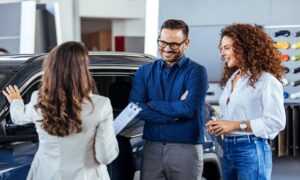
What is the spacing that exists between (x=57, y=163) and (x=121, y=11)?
35.4ft

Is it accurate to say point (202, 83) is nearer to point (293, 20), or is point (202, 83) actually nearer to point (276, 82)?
point (276, 82)

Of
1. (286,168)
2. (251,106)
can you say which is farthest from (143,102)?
(286,168)

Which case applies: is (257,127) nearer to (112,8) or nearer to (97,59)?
(97,59)

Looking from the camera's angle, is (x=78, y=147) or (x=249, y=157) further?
(x=249, y=157)

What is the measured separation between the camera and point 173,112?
126 inches

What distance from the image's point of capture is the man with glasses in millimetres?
3213

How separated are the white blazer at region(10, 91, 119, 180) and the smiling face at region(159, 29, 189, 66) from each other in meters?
0.64

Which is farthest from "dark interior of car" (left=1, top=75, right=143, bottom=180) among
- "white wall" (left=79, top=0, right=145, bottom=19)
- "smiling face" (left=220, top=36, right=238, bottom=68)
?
"white wall" (left=79, top=0, right=145, bottom=19)

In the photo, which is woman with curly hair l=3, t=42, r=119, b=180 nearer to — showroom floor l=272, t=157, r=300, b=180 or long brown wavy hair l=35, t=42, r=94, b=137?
long brown wavy hair l=35, t=42, r=94, b=137

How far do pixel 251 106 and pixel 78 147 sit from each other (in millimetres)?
990

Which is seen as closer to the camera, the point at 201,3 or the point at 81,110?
the point at 81,110

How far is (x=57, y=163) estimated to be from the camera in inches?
107

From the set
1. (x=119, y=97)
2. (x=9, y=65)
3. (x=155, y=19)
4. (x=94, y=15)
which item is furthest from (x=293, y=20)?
(x=94, y=15)

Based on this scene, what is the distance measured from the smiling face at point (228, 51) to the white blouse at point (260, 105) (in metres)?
0.11
